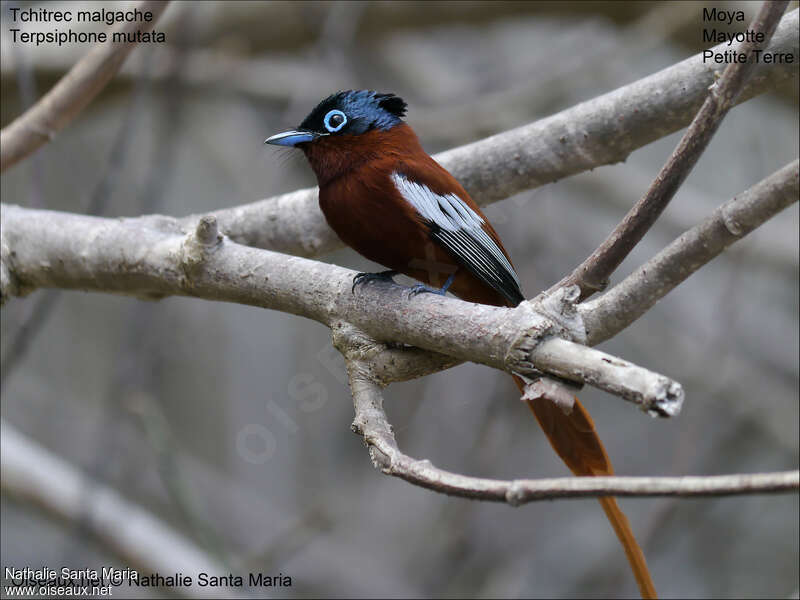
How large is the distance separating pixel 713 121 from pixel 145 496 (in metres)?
6.17

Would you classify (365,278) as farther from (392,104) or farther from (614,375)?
(614,375)

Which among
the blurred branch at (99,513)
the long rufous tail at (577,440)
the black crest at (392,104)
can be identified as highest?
the black crest at (392,104)

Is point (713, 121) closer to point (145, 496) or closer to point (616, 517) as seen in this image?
point (616, 517)

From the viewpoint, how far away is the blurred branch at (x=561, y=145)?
8.16 feet

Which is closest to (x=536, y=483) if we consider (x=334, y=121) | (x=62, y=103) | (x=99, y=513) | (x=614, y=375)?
(x=614, y=375)

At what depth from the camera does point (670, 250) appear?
180 cm

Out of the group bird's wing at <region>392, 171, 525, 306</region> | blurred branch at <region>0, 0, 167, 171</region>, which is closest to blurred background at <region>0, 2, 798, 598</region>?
blurred branch at <region>0, 0, 167, 171</region>

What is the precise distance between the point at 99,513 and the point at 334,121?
8.01ft

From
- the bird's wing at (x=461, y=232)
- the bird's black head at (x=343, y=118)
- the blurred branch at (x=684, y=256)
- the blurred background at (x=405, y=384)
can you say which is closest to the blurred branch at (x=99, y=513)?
the blurred background at (x=405, y=384)

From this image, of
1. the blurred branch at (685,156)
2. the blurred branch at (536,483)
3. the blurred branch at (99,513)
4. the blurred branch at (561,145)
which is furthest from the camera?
the blurred branch at (99,513)

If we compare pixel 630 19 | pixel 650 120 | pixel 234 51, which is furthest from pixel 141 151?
pixel 650 120

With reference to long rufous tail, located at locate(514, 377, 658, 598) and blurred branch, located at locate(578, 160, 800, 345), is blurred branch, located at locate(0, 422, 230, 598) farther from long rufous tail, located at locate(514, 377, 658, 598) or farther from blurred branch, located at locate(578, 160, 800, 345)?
blurred branch, located at locate(578, 160, 800, 345)

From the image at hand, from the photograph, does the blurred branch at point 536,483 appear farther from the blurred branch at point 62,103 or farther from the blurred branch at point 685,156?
the blurred branch at point 62,103

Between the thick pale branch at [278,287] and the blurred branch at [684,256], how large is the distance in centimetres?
10
